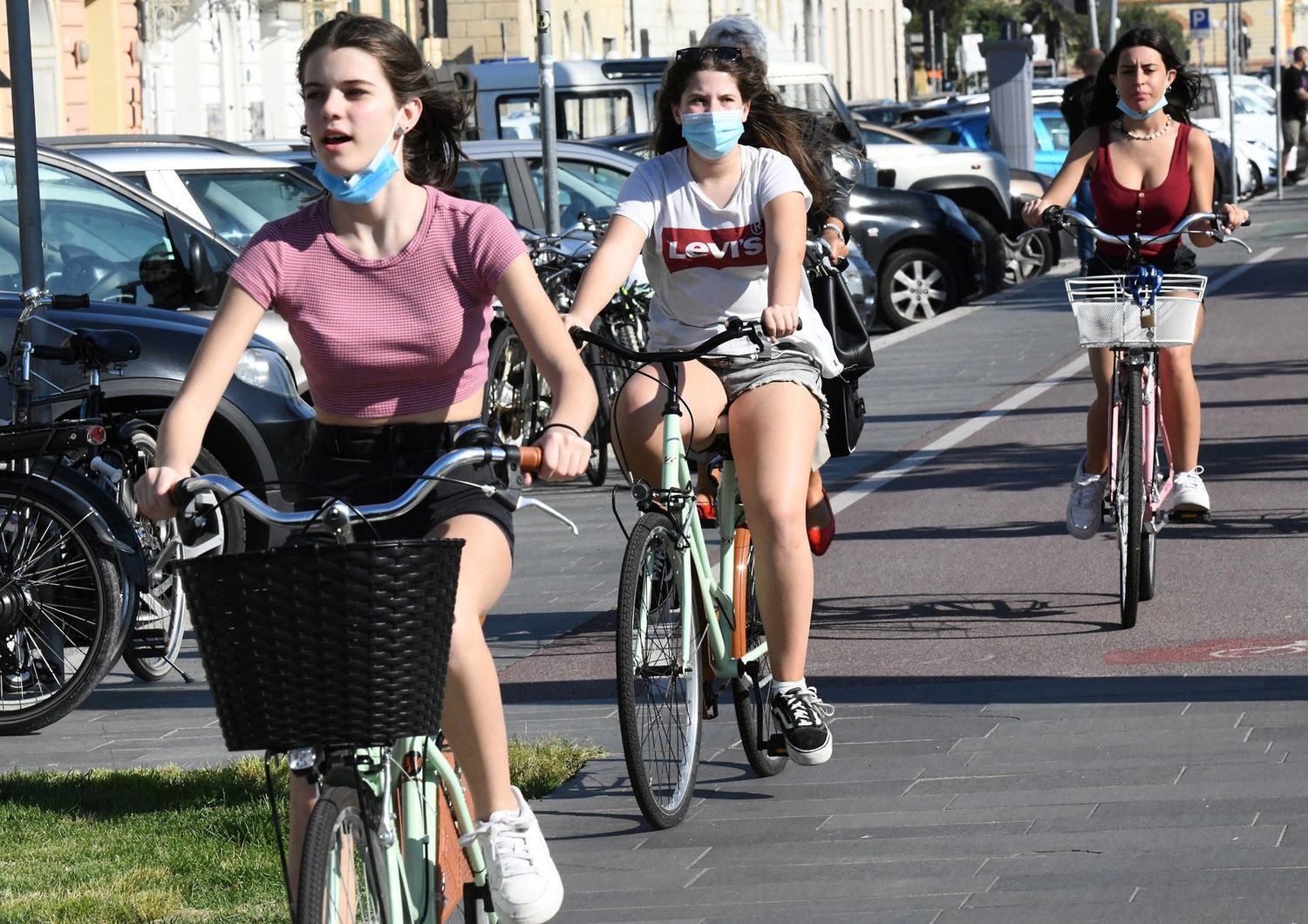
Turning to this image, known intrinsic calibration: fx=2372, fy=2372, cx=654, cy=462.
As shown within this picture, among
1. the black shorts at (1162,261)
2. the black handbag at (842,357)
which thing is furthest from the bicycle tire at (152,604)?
the black shorts at (1162,261)

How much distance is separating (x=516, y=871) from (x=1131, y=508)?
401cm

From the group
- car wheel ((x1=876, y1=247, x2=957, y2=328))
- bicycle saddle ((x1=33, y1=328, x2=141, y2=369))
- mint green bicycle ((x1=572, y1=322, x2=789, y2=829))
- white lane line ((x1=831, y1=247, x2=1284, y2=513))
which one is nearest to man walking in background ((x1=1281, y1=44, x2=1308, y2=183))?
car wheel ((x1=876, y1=247, x2=957, y2=328))

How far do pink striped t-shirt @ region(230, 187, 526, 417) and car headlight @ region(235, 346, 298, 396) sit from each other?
14.6ft

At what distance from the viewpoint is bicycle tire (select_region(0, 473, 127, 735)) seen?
677 centimetres

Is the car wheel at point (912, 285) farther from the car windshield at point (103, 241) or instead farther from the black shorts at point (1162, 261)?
the black shorts at point (1162, 261)

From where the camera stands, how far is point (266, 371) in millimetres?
8445

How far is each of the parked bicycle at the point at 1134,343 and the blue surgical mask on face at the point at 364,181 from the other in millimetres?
3978

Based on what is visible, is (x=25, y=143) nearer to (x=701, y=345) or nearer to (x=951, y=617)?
(x=701, y=345)

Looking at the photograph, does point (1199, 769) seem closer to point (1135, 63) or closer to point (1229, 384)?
point (1135, 63)

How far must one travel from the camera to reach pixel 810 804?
554 centimetres

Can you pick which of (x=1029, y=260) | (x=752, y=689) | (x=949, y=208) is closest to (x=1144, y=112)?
(x=752, y=689)

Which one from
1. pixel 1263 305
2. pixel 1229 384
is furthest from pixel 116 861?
pixel 1263 305

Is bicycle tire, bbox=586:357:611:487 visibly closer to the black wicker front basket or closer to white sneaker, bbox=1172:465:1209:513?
white sneaker, bbox=1172:465:1209:513

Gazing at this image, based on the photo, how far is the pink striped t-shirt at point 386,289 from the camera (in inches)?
156
